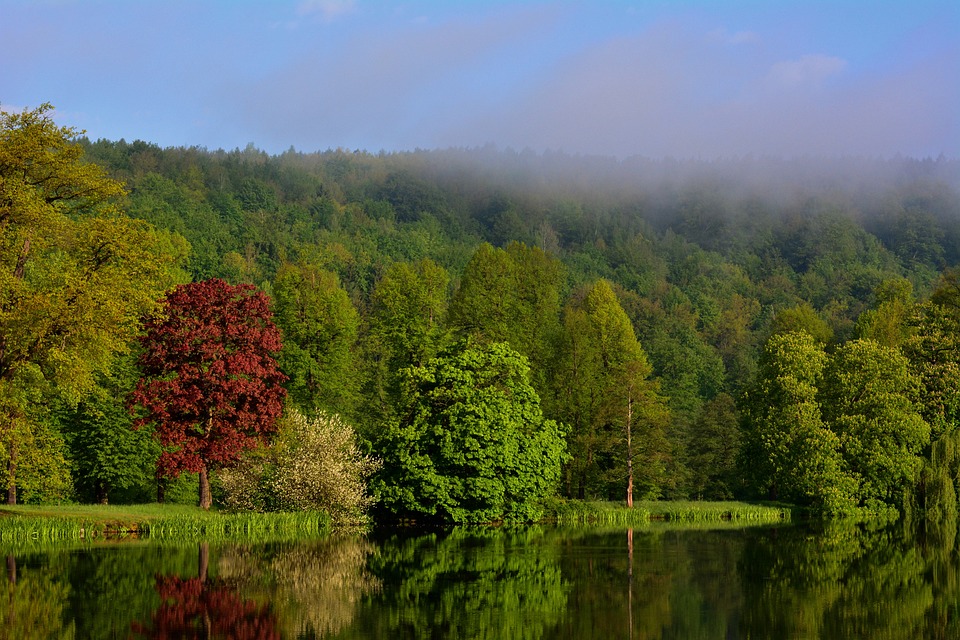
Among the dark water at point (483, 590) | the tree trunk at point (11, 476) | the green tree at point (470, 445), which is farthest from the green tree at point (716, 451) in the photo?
the tree trunk at point (11, 476)

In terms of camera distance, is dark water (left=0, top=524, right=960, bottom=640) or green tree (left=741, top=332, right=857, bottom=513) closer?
dark water (left=0, top=524, right=960, bottom=640)

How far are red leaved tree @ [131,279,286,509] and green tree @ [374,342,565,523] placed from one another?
7.84 meters

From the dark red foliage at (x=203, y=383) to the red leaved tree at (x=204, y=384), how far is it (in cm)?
5

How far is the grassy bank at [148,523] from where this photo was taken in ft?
142

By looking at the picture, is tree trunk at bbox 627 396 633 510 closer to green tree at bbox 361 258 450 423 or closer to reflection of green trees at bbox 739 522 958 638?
green tree at bbox 361 258 450 423

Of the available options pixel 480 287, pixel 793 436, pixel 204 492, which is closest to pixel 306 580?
pixel 204 492

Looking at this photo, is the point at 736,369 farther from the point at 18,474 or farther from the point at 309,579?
the point at 309,579

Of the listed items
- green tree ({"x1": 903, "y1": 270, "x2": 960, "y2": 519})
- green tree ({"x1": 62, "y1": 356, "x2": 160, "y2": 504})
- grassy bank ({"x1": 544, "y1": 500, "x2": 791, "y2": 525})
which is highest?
green tree ({"x1": 903, "y1": 270, "x2": 960, "y2": 519})

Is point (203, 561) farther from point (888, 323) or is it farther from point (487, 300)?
point (888, 323)

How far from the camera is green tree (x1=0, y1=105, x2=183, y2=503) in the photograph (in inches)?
1676

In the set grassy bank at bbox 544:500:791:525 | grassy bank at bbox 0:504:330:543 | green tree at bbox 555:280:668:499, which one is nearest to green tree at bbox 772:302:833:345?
green tree at bbox 555:280:668:499

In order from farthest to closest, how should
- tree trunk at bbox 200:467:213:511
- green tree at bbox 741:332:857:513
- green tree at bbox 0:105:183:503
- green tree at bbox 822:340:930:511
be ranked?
green tree at bbox 822:340:930:511
green tree at bbox 741:332:857:513
tree trunk at bbox 200:467:213:511
green tree at bbox 0:105:183:503

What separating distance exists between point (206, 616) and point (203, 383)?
2862 centimetres

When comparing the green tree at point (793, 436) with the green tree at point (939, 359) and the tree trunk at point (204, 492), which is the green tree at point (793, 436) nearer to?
the green tree at point (939, 359)
